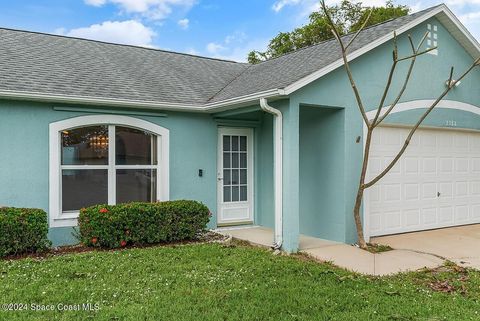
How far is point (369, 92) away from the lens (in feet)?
27.2

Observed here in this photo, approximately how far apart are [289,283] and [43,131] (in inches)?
212

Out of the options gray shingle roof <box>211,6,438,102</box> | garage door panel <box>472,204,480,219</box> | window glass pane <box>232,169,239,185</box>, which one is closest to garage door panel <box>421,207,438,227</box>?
garage door panel <box>472,204,480,219</box>

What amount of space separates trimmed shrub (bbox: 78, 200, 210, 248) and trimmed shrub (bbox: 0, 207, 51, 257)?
68 centimetres

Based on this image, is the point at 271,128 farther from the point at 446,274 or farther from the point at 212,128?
the point at 446,274

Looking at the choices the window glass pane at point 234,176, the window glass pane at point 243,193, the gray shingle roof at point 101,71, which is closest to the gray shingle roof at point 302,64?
the gray shingle roof at point 101,71

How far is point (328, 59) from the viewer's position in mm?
8156

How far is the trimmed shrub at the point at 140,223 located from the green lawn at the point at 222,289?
51 cm

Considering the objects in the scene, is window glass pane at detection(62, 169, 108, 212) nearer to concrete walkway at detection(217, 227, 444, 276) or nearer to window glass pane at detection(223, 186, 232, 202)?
window glass pane at detection(223, 186, 232, 202)

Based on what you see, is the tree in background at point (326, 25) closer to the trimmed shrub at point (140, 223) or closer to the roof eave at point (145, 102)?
the roof eave at point (145, 102)

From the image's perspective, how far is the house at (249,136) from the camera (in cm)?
755

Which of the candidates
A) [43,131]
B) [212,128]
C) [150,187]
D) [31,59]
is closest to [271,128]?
[212,128]

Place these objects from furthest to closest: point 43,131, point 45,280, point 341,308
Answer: point 43,131 → point 45,280 → point 341,308

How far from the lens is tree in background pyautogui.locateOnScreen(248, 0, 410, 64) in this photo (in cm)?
2282

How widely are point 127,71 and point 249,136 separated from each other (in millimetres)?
3297
